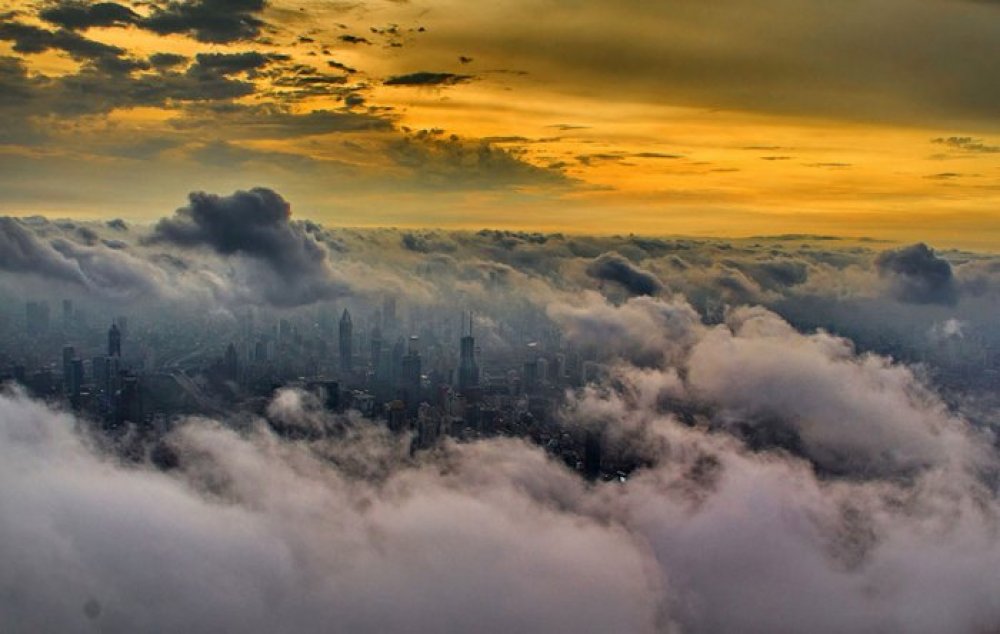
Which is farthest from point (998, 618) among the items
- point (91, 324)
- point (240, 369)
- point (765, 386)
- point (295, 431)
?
point (91, 324)

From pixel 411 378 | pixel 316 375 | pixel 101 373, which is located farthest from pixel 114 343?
pixel 411 378

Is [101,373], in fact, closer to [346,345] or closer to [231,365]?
[231,365]

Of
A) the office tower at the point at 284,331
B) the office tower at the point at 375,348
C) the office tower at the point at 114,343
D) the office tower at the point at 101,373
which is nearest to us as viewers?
the office tower at the point at 101,373

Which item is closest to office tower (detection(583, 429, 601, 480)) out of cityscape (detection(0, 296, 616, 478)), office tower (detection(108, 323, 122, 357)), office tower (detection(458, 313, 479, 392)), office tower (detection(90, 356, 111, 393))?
cityscape (detection(0, 296, 616, 478))

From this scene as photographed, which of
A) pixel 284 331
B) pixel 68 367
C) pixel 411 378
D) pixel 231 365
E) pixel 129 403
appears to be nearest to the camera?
pixel 129 403

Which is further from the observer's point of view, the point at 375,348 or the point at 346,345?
the point at 346,345

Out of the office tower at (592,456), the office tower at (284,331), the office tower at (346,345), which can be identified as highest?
the office tower at (592,456)

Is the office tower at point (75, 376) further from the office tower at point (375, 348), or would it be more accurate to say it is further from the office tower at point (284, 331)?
the office tower at point (284, 331)

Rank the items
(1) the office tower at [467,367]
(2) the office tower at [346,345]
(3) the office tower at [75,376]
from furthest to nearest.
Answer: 1. (2) the office tower at [346,345]
2. (1) the office tower at [467,367]
3. (3) the office tower at [75,376]

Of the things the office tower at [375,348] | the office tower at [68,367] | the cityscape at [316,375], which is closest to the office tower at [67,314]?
the cityscape at [316,375]
